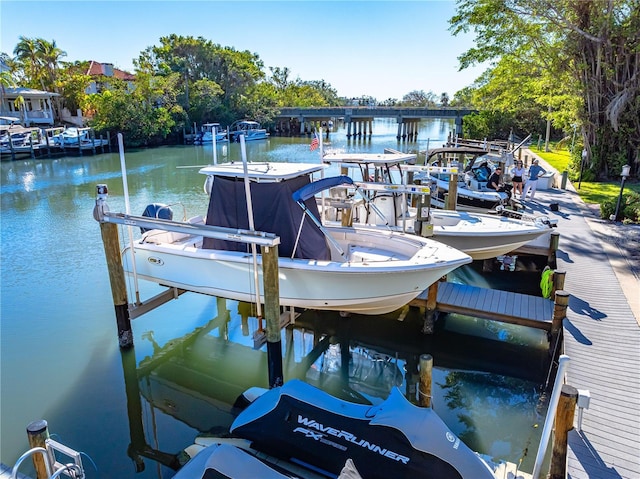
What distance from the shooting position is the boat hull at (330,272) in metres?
7.87

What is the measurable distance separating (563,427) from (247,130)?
5710 centimetres

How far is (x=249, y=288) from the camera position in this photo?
8453 mm

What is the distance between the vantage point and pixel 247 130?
2291 inches

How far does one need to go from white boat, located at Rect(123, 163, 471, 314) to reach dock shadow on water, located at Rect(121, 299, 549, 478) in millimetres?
1247

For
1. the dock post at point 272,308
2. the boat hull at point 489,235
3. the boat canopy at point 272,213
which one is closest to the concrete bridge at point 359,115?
the boat hull at point 489,235

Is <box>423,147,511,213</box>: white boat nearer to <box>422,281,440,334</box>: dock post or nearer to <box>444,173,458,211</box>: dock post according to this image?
<box>444,173,458,211</box>: dock post

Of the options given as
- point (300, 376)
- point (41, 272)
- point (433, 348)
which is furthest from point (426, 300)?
point (41, 272)

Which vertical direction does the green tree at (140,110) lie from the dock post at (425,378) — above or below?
above

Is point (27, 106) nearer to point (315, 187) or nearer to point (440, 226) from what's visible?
point (440, 226)

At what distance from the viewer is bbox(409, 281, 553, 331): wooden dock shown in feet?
27.1

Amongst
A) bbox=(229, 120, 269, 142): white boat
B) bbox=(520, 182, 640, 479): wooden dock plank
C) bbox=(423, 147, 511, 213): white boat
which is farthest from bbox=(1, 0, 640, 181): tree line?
bbox=(520, 182, 640, 479): wooden dock plank

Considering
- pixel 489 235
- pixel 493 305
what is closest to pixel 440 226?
pixel 489 235

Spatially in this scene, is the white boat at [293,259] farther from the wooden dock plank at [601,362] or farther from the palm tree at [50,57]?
the palm tree at [50,57]

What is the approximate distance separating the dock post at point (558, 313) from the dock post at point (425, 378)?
3038mm
